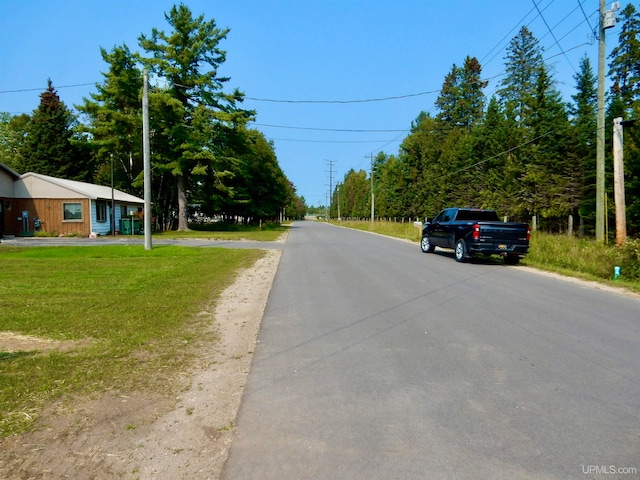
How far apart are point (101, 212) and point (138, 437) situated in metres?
32.0

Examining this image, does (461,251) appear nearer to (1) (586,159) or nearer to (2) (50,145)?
(1) (586,159)

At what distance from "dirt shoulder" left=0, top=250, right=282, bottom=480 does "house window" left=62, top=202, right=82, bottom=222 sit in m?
29.2

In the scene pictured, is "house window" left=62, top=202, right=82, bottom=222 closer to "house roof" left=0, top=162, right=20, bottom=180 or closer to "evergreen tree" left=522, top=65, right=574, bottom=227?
"house roof" left=0, top=162, right=20, bottom=180

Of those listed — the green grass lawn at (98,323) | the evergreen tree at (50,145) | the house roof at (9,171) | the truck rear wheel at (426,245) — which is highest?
the evergreen tree at (50,145)

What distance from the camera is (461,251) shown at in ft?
52.5

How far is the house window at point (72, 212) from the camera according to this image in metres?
29.7

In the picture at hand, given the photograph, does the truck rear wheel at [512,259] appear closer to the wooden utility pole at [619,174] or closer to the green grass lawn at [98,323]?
the wooden utility pole at [619,174]

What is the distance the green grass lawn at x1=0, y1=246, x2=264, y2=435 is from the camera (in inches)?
167

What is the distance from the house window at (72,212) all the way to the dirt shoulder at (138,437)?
1149 inches

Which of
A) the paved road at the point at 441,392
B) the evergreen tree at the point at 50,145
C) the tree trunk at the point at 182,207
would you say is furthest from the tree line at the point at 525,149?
the evergreen tree at the point at 50,145

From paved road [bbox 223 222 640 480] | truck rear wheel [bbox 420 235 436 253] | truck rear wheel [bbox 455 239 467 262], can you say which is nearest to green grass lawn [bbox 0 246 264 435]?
paved road [bbox 223 222 640 480]

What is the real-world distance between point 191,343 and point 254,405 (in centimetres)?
216

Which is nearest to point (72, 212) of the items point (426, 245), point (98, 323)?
point (426, 245)

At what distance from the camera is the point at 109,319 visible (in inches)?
268
